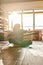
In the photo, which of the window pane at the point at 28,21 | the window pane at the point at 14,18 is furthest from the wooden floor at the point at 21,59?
the window pane at the point at 28,21

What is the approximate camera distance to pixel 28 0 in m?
2.25

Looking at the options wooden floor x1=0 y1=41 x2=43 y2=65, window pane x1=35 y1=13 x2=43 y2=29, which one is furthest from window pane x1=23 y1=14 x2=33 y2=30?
wooden floor x1=0 y1=41 x2=43 y2=65

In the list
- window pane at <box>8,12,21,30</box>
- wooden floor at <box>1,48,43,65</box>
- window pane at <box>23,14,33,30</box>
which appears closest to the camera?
wooden floor at <box>1,48,43,65</box>

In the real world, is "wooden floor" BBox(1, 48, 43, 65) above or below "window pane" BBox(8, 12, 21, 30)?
below

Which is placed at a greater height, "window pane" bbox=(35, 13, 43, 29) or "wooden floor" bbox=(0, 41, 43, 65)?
"window pane" bbox=(35, 13, 43, 29)

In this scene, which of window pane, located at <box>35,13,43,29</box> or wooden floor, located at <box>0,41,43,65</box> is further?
window pane, located at <box>35,13,43,29</box>

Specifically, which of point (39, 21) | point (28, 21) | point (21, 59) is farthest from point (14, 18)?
point (21, 59)

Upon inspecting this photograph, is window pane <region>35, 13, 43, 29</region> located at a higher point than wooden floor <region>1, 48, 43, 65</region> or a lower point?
higher

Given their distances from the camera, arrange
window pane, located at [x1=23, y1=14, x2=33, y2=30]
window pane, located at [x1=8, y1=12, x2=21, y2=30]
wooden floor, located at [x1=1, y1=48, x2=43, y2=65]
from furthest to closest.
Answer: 1. window pane, located at [x1=23, y1=14, x2=33, y2=30]
2. window pane, located at [x1=8, y1=12, x2=21, y2=30]
3. wooden floor, located at [x1=1, y1=48, x2=43, y2=65]

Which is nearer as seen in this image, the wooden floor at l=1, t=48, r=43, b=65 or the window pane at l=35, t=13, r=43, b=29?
the wooden floor at l=1, t=48, r=43, b=65

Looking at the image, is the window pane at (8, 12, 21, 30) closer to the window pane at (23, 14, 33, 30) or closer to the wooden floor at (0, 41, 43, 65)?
the window pane at (23, 14, 33, 30)

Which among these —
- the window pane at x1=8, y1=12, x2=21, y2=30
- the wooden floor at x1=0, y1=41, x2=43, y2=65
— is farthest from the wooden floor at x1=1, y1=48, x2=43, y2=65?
the window pane at x1=8, y1=12, x2=21, y2=30

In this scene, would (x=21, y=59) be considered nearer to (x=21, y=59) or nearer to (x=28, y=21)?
(x=21, y=59)

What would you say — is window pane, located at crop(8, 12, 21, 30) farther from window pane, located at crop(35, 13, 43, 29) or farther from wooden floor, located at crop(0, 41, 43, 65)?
wooden floor, located at crop(0, 41, 43, 65)
